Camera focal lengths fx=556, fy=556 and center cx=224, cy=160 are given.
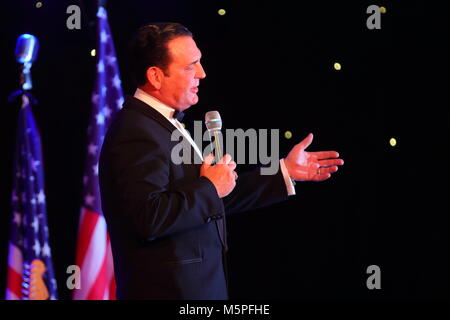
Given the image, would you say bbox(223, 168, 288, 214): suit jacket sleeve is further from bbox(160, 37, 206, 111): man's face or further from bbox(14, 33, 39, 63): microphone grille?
bbox(14, 33, 39, 63): microphone grille

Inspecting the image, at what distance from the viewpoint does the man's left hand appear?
1.99 metres

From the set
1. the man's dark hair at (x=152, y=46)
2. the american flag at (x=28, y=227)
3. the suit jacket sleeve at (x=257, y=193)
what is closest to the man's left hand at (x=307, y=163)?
the suit jacket sleeve at (x=257, y=193)

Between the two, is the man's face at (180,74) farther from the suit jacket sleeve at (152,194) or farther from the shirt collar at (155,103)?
the suit jacket sleeve at (152,194)

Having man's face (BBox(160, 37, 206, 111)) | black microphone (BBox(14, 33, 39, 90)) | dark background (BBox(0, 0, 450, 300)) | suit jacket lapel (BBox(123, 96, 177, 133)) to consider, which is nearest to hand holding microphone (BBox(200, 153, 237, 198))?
suit jacket lapel (BBox(123, 96, 177, 133))

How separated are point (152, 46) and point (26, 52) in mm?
1714

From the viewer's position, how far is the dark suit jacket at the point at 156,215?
1532 millimetres

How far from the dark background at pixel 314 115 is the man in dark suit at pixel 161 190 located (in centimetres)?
139

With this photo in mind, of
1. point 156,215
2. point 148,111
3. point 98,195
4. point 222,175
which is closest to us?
point 156,215

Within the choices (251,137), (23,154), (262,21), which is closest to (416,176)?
(251,137)

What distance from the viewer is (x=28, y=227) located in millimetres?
3189

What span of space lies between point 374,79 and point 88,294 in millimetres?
1957

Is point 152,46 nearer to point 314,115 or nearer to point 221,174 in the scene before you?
point 221,174

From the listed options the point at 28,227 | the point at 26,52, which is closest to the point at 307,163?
the point at 28,227

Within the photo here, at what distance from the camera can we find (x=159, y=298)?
1629 mm
